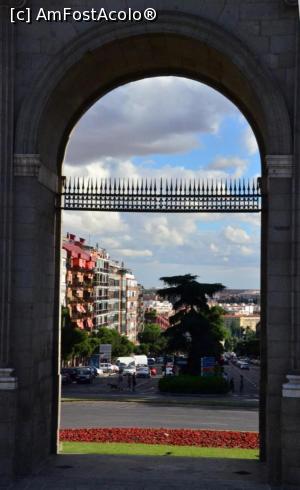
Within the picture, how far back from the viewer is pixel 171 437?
19188 mm

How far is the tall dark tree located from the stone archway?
26004 millimetres

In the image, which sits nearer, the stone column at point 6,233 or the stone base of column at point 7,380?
the stone column at point 6,233

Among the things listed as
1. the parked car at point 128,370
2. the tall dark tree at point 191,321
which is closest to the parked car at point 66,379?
the parked car at point 128,370

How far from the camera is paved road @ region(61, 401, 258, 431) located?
23141mm

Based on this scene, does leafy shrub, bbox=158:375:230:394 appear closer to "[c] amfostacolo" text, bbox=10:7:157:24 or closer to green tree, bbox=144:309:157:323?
"[c] amfostacolo" text, bbox=10:7:157:24

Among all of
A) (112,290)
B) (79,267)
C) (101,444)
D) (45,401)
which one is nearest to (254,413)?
(101,444)

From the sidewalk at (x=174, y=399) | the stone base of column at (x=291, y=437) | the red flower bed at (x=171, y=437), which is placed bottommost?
the sidewalk at (x=174, y=399)

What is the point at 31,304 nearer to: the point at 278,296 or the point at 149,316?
the point at 278,296

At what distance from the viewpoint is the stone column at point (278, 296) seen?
1212 centimetres

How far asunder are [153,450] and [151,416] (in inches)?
339

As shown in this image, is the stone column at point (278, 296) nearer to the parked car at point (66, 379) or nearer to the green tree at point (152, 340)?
the parked car at point (66, 379)

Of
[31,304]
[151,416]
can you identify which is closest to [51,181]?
[31,304]

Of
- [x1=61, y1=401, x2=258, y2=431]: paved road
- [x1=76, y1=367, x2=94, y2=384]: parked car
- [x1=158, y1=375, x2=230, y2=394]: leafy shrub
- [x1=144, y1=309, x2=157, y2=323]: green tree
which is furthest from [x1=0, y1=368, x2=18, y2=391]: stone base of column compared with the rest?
[x1=144, y1=309, x2=157, y2=323]: green tree

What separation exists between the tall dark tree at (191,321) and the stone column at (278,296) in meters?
27.6
